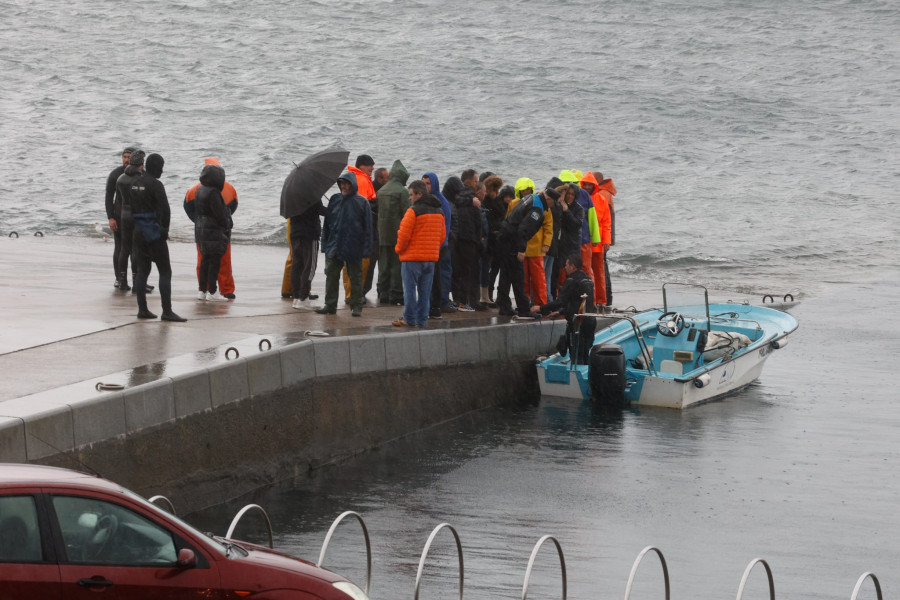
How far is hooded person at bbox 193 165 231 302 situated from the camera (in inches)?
582

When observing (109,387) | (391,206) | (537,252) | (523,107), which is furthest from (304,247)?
(523,107)

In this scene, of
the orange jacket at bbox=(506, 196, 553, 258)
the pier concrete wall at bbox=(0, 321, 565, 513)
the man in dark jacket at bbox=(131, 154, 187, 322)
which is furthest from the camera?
the orange jacket at bbox=(506, 196, 553, 258)

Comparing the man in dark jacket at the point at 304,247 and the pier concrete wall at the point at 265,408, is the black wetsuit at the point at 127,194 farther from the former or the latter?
the pier concrete wall at the point at 265,408

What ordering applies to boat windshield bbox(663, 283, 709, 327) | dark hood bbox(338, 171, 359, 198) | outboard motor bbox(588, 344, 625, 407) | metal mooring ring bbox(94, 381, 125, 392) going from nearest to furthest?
metal mooring ring bbox(94, 381, 125, 392), dark hood bbox(338, 171, 359, 198), outboard motor bbox(588, 344, 625, 407), boat windshield bbox(663, 283, 709, 327)

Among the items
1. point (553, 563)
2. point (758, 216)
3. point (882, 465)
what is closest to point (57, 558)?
point (553, 563)

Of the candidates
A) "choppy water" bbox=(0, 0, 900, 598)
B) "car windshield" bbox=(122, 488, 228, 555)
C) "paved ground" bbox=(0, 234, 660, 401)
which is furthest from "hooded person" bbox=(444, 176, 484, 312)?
"car windshield" bbox=(122, 488, 228, 555)

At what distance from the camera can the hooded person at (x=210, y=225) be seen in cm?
1478

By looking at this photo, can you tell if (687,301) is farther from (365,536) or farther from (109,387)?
(365,536)

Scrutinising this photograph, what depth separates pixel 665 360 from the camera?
16.6 m

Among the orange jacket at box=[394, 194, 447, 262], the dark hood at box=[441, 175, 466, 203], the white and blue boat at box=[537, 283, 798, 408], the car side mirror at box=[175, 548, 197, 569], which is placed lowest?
the white and blue boat at box=[537, 283, 798, 408]

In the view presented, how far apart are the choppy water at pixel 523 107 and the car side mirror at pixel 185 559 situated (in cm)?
2613

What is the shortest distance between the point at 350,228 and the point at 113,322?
2.86m

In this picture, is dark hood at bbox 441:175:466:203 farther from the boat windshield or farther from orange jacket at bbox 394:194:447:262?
the boat windshield

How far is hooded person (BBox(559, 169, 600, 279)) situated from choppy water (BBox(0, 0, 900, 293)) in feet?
43.6
